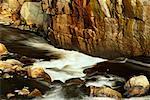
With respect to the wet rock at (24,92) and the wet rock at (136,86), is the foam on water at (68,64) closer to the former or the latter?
the wet rock at (24,92)

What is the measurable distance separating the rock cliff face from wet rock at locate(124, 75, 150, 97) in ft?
8.05

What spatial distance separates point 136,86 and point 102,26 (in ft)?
12.7

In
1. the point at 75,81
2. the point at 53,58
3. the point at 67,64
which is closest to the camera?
the point at 75,81

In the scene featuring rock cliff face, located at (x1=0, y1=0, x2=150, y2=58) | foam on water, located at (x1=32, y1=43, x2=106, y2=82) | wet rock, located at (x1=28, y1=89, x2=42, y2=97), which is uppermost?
rock cliff face, located at (x1=0, y1=0, x2=150, y2=58)

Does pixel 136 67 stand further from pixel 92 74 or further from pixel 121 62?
pixel 92 74

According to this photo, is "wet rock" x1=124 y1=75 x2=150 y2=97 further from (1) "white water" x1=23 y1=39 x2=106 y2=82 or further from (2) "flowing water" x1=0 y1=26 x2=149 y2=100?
(1) "white water" x1=23 y1=39 x2=106 y2=82

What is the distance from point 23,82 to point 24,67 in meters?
1.27

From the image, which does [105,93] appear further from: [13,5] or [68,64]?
[13,5]

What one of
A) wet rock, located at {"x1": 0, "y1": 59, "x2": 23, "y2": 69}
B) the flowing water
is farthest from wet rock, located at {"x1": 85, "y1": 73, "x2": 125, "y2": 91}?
wet rock, located at {"x1": 0, "y1": 59, "x2": 23, "y2": 69}

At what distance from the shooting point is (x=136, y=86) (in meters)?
10.7

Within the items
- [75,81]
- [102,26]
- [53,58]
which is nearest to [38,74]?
[75,81]

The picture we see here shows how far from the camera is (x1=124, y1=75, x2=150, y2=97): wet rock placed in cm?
1047

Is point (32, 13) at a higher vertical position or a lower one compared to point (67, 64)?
higher

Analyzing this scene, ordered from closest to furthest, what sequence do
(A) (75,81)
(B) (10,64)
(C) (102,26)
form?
(A) (75,81) → (B) (10,64) → (C) (102,26)
